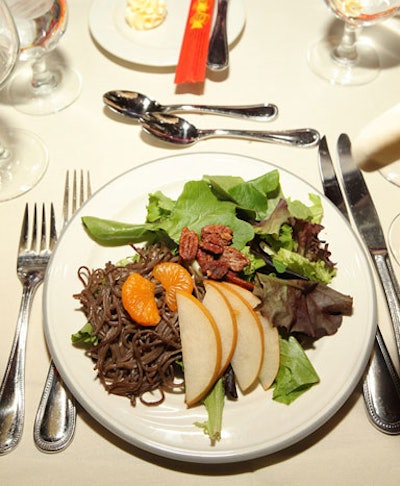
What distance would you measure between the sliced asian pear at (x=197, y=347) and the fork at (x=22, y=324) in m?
0.40

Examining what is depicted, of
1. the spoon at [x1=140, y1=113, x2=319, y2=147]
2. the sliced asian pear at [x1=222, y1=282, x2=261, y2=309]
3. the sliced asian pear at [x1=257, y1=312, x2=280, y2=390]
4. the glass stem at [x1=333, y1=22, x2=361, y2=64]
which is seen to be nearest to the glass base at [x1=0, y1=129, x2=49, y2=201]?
the spoon at [x1=140, y1=113, x2=319, y2=147]

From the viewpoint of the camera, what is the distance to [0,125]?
1742 millimetres

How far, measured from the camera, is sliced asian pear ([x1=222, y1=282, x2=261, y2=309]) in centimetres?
120

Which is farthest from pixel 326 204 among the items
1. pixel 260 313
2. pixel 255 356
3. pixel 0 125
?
pixel 0 125

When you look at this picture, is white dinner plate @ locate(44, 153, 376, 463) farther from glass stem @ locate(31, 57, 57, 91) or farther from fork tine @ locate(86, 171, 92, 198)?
glass stem @ locate(31, 57, 57, 91)

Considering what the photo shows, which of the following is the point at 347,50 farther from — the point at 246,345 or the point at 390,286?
the point at 246,345

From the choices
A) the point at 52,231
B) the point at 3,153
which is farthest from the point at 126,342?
the point at 3,153

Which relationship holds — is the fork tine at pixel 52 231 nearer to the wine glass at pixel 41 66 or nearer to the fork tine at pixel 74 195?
the fork tine at pixel 74 195

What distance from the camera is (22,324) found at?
129 centimetres

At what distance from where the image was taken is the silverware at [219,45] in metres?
1.81

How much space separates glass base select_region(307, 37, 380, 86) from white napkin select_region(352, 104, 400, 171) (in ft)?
0.65

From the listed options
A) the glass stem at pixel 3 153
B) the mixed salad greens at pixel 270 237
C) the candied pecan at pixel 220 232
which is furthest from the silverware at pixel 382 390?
the glass stem at pixel 3 153

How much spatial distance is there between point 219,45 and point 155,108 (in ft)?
1.19

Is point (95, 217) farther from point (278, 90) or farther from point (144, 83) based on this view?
point (278, 90)
